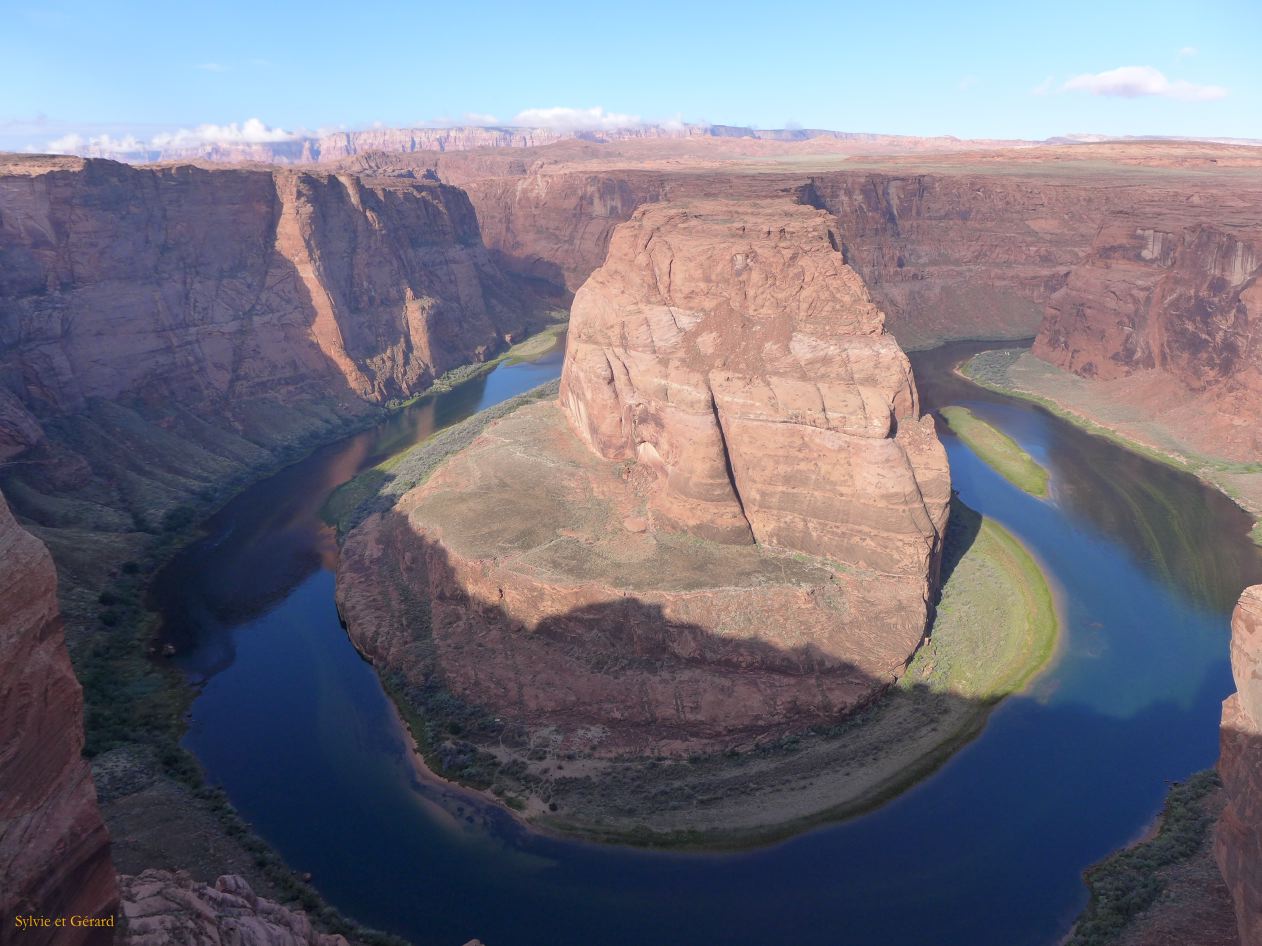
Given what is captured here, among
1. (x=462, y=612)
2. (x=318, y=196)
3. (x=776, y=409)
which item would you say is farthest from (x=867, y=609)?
(x=318, y=196)

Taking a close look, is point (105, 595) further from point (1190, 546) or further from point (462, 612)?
point (1190, 546)

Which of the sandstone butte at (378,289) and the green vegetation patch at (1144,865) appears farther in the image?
the sandstone butte at (378,289)

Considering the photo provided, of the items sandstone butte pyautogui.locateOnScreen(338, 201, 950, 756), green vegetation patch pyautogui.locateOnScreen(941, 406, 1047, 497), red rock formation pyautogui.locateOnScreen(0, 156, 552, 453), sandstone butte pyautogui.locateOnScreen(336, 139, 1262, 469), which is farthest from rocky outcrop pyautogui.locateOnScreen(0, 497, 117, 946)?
sandstone butte pyautogui.locateOnScreen(336, 139, 1262, 469)

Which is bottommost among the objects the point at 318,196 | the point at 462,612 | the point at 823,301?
the point at 462,612

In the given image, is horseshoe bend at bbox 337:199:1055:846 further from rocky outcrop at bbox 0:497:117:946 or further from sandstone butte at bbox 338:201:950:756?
rocky outcrop at bbox 0:497:117:946

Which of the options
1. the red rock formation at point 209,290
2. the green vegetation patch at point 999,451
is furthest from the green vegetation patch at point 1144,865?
the red rock formation at point 209,290

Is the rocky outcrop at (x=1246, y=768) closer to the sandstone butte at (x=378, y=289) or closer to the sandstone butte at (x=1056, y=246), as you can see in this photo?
the sandstone butte at (x=378, y=289)
